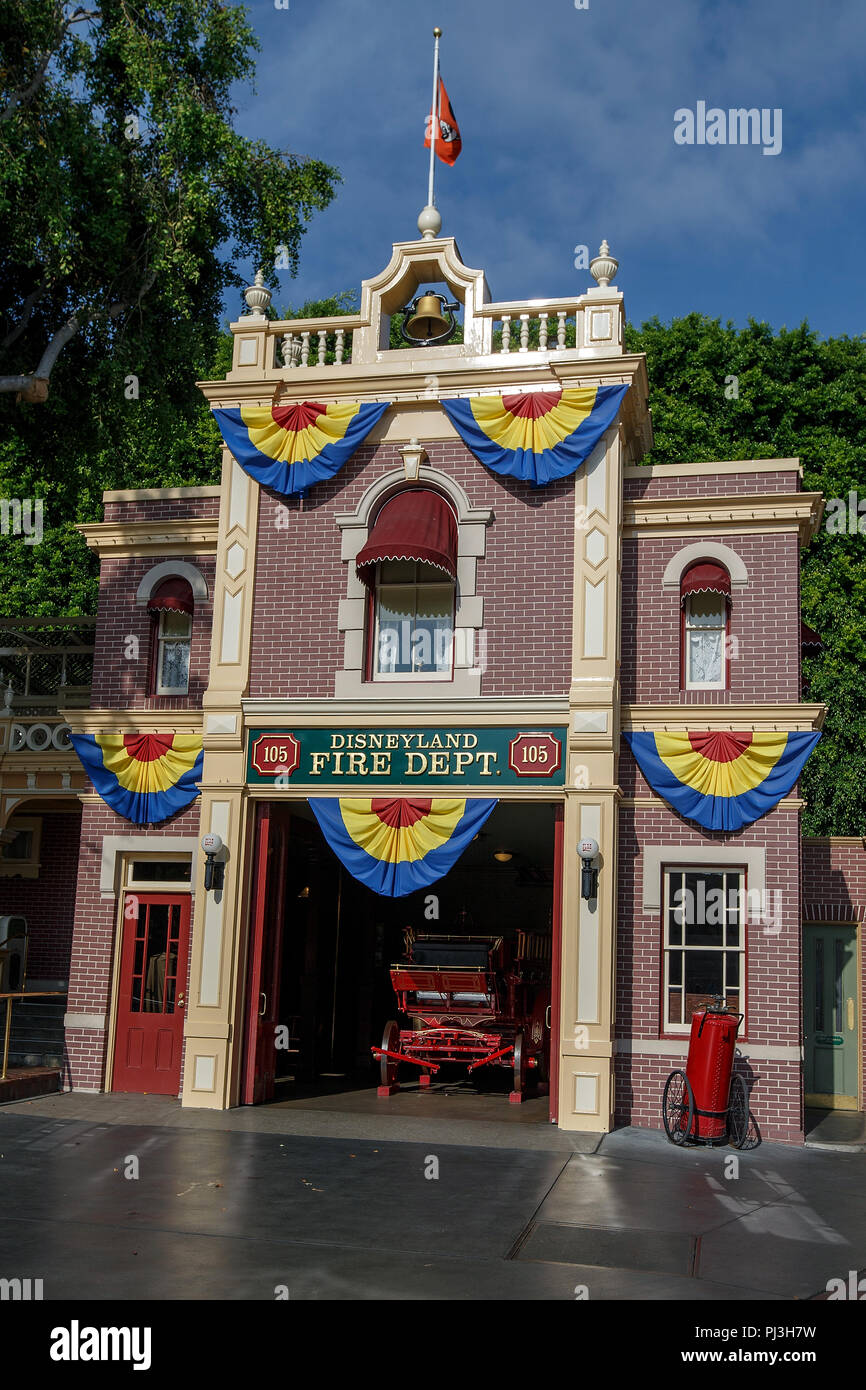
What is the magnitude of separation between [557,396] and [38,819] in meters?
12.7

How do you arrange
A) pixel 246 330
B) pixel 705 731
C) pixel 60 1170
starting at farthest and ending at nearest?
pixel 246 330, pixel 705 731, pixel 60 1170

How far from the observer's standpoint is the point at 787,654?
16.1 metres

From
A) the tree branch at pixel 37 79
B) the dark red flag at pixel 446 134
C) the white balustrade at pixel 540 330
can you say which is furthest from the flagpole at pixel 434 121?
the tree branch at pixel 37 79

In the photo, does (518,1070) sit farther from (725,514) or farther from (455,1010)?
(725,514)

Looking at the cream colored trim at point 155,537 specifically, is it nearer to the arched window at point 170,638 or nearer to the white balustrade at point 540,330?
the arched window at point 170,638

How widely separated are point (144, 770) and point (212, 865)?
210cm

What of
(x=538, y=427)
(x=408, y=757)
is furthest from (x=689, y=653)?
(x=408, y=757)

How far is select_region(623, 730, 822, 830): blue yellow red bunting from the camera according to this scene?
15.7 meters

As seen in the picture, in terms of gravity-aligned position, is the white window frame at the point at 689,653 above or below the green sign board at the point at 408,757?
above

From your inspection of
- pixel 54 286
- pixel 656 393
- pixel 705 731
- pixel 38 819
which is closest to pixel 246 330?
pixel 54 286

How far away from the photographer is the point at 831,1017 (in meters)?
18.9

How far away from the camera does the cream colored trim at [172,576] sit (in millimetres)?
18125

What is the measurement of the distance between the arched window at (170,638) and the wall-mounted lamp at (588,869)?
20.9 ft
